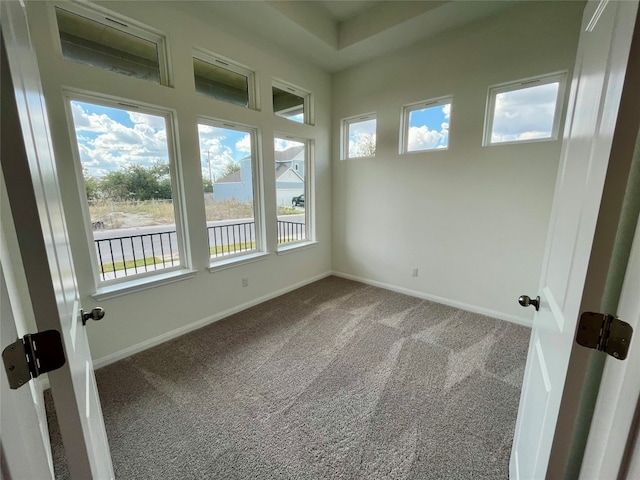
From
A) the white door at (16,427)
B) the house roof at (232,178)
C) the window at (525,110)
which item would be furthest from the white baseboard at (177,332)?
the window at (525,110)

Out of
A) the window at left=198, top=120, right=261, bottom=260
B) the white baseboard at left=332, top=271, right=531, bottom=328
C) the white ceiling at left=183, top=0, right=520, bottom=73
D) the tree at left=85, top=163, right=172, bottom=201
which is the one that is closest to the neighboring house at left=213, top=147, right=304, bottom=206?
the window at left=198, top=120, right=261, bottom=260

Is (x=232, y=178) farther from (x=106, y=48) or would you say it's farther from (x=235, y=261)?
(x=106, y=48)

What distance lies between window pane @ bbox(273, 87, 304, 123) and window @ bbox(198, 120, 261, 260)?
0.57m

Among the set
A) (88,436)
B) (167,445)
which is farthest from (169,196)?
(88,436)

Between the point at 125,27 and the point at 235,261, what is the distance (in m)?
2.22

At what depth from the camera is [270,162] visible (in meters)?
3.20

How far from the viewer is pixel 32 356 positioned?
54cm

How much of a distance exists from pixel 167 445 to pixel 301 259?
259 centimetres

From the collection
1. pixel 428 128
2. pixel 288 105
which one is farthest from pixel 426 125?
pixel 288 105

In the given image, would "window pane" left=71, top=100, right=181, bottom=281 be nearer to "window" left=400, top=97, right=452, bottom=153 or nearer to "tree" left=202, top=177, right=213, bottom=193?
"tree" left=202, top=177, right=213, bottom=193

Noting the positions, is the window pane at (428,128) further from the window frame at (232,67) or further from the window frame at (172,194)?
the window frame at (172,194)

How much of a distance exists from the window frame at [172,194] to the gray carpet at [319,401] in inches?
24.9

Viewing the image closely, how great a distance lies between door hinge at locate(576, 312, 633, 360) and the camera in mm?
540

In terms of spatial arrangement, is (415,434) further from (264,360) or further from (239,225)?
(239,225)
